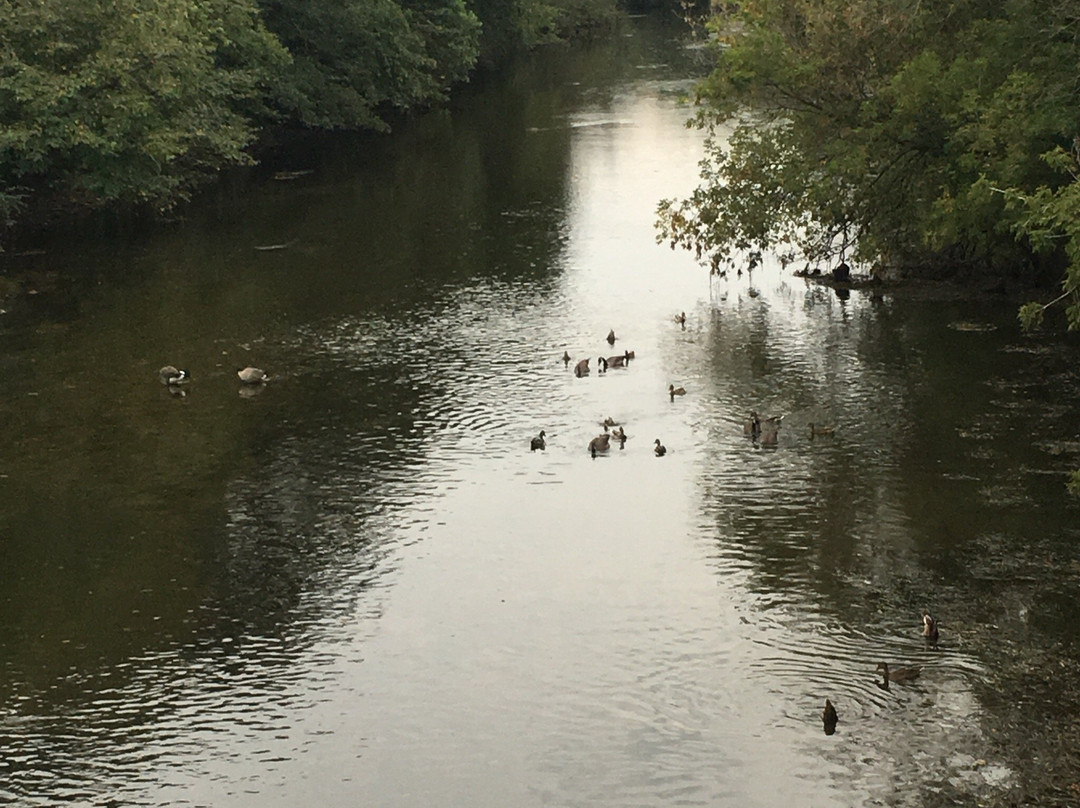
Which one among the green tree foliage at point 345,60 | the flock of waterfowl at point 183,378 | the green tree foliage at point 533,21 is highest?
the green tree foliage at point 533,21

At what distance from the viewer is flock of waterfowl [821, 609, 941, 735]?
1952cm

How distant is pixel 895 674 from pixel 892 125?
68.2 feet

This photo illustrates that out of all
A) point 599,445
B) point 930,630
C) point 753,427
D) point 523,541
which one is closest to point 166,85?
point 599,445

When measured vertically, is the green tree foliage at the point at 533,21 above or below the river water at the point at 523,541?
above

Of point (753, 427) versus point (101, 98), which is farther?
point (101, 98)

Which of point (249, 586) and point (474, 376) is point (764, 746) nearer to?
point (249, 586)

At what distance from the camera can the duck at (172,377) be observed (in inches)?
1374

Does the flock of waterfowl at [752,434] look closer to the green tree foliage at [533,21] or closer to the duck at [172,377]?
the duck at [172,377]

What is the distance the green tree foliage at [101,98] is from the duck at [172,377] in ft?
51.3

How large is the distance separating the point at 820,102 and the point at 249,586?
76.0ft

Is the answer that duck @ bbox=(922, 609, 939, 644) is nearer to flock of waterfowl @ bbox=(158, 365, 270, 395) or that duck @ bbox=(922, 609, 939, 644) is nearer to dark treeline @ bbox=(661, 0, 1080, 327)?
dark treeline @ bbox=(661, 0, 1080, 327)

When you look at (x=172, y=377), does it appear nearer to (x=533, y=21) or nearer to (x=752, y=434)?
(x=752, y=434)

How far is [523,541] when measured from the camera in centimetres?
2606

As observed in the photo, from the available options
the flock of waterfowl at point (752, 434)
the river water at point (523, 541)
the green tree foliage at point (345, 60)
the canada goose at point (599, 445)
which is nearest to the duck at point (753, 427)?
the flock of waterfowl at point (752, 434)
